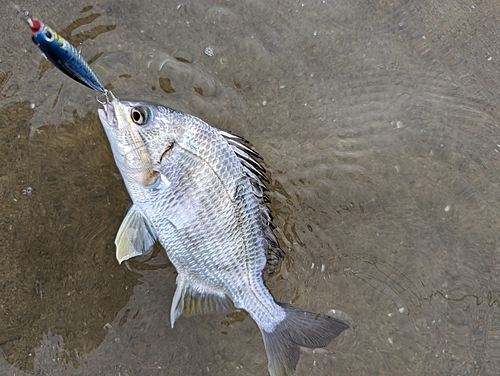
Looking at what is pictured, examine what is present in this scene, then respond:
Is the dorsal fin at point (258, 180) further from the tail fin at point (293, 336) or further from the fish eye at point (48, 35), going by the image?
the fish eye at point (48, 35)

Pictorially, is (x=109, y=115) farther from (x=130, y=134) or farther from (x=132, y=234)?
(x=132, y=234)

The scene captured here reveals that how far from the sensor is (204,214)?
2889 mm

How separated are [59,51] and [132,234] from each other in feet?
4.84

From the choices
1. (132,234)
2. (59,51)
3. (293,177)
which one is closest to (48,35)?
(59,51)

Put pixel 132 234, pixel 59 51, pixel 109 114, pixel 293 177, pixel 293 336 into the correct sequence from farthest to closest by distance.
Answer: pixel 293 177 → pixel 132 234 → pixel 293 336 → pixel 109 114 → pixel 59 51

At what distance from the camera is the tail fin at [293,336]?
9.91 feet

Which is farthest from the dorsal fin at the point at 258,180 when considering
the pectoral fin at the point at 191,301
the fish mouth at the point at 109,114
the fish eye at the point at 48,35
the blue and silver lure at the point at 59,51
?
the fish eye at the point at 48,35

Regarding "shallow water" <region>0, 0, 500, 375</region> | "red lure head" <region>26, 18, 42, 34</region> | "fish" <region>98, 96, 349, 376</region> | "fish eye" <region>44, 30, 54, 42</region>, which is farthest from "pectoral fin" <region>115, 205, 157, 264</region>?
"red lure head" <region>26, 18, 42, 34</region>

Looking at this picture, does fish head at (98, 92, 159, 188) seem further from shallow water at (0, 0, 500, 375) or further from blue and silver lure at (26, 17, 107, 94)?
shallow water at (0, 0, 500, 375)

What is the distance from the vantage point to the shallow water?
10.8 feet

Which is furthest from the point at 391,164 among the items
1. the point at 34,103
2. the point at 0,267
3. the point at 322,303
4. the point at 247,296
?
the point at 0,267

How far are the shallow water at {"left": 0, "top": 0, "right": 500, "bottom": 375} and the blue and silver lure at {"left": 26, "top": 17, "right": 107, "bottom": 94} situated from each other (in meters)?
1.07

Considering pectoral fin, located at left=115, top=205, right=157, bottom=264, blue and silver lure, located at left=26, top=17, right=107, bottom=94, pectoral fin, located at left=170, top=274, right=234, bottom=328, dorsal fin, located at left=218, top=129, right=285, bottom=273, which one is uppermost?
blue and silver lure, located at left=26, top=17, right=107, bottom=94

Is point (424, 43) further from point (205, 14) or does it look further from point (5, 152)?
point (5, 152)
